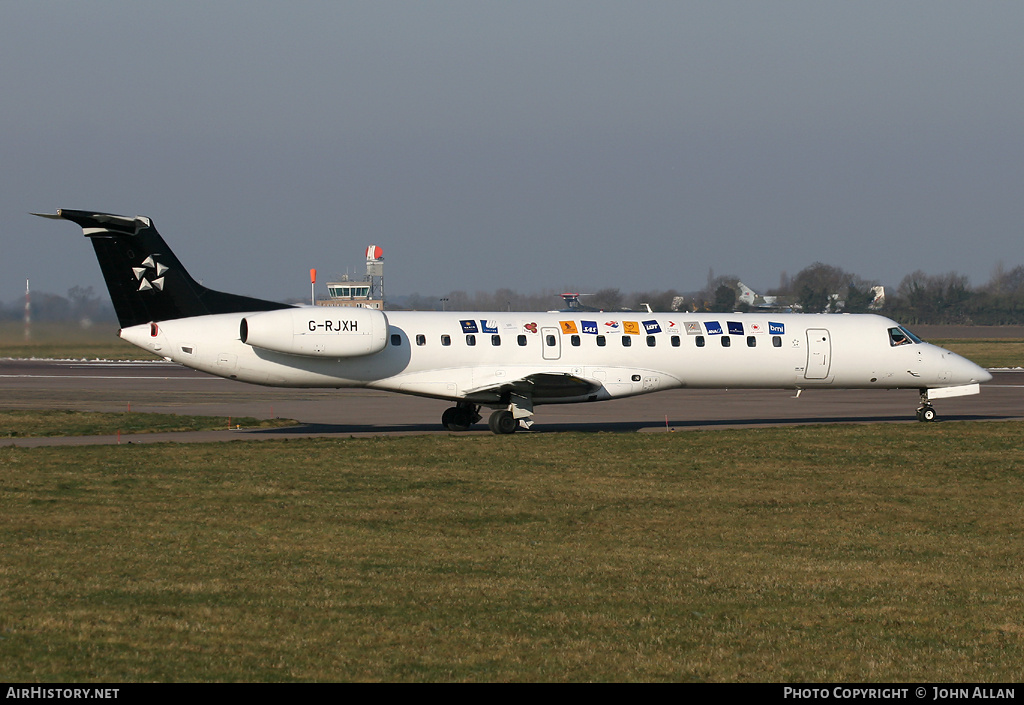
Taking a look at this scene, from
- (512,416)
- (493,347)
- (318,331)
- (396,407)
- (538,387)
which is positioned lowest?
(396,407)

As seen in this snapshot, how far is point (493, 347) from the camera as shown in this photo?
2686cm

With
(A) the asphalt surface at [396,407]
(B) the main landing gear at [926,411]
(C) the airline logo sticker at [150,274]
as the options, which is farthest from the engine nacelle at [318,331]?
(B) the main landing gear at [926,411]

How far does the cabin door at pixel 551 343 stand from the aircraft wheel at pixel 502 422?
69.1 inches

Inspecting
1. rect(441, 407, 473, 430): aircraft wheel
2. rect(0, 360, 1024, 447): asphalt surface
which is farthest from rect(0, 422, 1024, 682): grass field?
rect(0, 360, 1024, 447): asphalt surface

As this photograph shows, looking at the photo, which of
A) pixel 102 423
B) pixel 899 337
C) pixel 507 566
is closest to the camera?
pixel 507 566

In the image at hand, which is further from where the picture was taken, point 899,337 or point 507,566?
point 899,337

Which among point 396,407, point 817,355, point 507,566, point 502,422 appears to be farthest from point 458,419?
point 507,566

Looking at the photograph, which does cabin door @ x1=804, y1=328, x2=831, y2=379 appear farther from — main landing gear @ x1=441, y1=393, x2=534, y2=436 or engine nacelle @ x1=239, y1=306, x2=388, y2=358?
engine nacelle @ x1=239, y1=306, x2=388, y2=358

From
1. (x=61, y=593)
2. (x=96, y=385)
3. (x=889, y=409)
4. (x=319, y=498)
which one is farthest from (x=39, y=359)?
(x=61, y=593)

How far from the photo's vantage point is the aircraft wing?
1038 inches

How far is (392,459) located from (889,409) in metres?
21.8

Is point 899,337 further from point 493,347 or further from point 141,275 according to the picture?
point 141,275

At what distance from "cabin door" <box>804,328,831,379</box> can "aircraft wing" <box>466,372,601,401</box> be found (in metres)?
6.54

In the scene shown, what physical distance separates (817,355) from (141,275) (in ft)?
56.1
